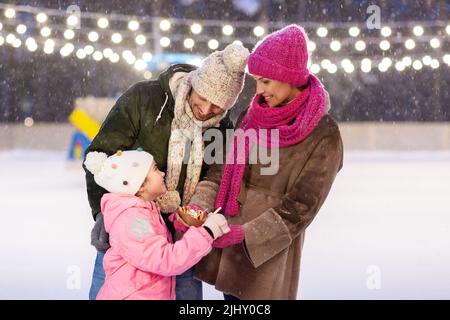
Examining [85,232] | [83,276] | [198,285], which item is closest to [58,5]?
[85,232]

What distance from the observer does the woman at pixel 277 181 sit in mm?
1982

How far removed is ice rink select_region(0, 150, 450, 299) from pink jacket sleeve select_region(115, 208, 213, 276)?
130 centimetres

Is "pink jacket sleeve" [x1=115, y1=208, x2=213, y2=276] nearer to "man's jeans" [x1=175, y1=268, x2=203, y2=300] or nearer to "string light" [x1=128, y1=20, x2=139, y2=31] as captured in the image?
"man's jeans" [x1=175, y1=268, x2=203, y2=300]

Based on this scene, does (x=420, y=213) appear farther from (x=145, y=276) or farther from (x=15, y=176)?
(x=15, y=176)

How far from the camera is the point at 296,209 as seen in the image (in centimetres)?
197

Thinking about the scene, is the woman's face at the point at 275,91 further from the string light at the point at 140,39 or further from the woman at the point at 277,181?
the string light at the point at 140,39

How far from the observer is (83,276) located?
→ 142 inches

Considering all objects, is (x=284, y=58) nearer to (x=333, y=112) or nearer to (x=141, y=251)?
(x=141, y=251)

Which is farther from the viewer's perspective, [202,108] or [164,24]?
[164,24]

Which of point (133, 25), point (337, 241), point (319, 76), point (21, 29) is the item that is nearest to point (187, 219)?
point (337, 241)

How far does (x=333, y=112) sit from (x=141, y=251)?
513 inches

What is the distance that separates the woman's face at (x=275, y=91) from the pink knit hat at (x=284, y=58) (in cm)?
2

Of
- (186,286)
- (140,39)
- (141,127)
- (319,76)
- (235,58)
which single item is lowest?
(186,286)

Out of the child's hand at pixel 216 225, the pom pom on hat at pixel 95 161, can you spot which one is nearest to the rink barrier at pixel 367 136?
the pom pom on hat at pixel 95 161
